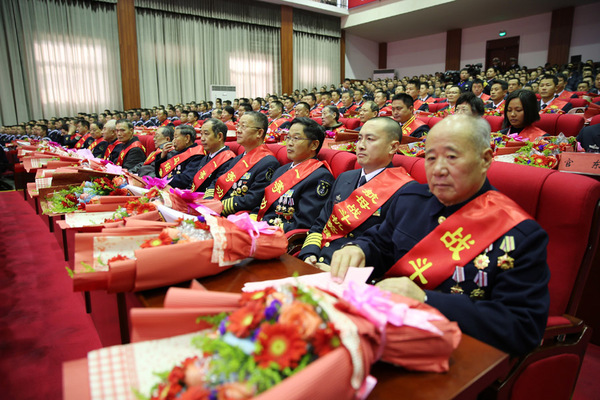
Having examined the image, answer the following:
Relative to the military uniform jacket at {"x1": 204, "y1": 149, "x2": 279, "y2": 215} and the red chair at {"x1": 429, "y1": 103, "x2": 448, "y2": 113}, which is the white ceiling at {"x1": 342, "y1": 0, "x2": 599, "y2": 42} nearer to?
the red chair at {"x1": 429, "y1": 103, "x2": 448, "y2": 113}

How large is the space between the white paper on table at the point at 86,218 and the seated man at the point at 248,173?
93cm

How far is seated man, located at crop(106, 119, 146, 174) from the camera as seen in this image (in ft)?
12.9

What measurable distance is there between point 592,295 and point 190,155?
2769mm

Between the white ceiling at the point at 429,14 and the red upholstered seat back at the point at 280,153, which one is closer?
the red upholstered seat back at the point at 280,153

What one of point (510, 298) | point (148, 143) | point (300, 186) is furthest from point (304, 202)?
point (148, 143)

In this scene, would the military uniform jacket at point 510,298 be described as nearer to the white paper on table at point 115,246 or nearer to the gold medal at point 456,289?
the gold medal at point 456,289

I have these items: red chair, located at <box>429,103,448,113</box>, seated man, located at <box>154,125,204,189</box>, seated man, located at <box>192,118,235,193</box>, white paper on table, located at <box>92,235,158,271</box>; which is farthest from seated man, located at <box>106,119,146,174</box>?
red chair, located at <box>429,103,448,113</box>

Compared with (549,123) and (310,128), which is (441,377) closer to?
(310,128)

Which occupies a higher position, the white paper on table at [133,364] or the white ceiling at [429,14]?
the white ceiling at [429,14]

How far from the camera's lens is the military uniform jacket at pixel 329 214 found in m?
1.61

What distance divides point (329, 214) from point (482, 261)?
910mm

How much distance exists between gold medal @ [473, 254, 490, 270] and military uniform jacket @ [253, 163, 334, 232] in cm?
108

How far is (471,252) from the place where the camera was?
1026mm

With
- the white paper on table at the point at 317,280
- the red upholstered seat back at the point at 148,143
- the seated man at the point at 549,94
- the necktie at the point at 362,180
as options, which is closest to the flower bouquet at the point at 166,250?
the white paper on table at the point at 317,280
